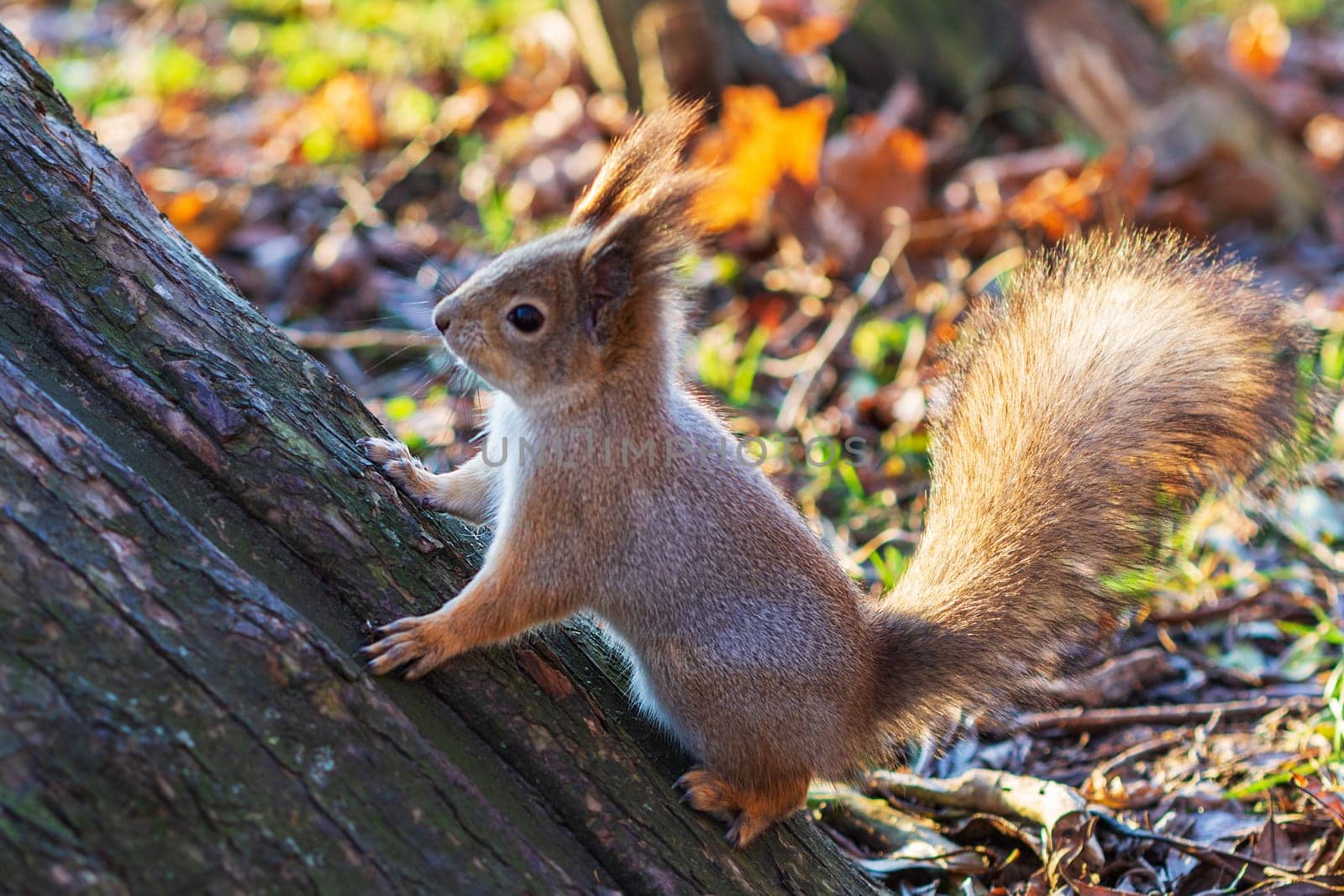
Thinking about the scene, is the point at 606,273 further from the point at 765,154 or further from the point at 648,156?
the point at 765,154

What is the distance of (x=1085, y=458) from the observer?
2.63 m

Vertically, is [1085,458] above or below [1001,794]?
above

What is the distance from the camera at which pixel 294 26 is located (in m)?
8.92

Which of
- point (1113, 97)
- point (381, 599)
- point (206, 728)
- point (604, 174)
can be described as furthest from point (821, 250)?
point (206, 728)

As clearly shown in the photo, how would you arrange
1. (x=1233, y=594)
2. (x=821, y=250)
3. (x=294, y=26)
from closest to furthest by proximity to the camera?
(x=1233, y=594) < (x=821, y=250) < (x=294, y=26)

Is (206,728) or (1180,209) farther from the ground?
(206,728)

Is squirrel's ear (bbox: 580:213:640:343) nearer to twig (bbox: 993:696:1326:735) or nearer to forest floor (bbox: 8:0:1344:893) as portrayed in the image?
forest floor (bbox: 8:0:1344:893)

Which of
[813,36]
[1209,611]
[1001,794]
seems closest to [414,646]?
[1001,794]

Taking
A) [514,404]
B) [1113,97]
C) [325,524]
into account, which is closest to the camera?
[325,524]

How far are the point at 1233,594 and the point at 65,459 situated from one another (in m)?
3.49

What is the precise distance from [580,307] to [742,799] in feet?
3.56

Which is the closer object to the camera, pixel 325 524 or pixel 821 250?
pixel 325 524

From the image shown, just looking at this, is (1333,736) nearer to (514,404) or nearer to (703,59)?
(514,404)

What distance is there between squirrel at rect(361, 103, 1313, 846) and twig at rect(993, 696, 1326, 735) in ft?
2.74
